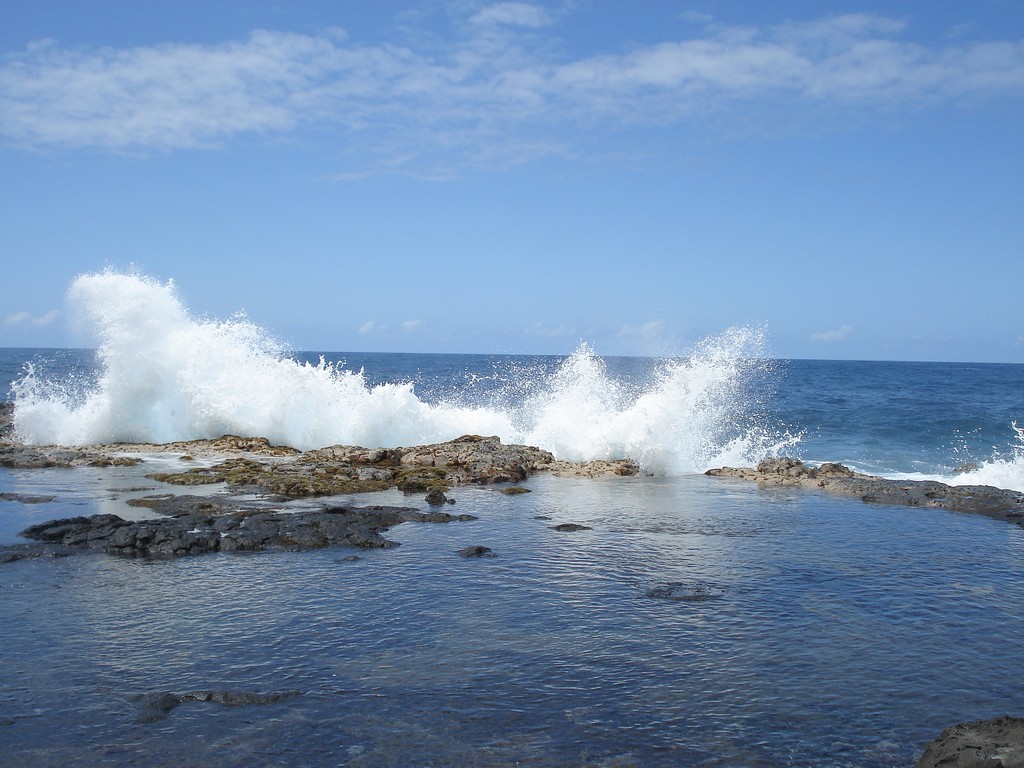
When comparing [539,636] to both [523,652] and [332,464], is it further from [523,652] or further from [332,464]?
[332,464]

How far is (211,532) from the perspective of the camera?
45.9 ft

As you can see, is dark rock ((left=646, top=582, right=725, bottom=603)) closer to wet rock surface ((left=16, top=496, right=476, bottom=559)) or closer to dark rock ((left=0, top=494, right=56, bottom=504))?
wet rock surface ((left=16, top=496, right=476, bottom=559))

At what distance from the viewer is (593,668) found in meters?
8.52

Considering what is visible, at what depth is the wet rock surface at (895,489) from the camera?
58.6 feet

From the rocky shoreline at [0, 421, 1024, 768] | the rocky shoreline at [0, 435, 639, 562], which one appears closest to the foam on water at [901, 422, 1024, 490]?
the rocky shoreline at [0, 421, 1024, 768]

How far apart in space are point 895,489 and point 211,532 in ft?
50.6

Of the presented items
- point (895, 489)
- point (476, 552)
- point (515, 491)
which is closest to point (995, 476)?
point (895, 489)

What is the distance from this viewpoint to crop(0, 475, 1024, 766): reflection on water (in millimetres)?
6930

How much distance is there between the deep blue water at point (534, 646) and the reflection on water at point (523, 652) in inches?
1.3

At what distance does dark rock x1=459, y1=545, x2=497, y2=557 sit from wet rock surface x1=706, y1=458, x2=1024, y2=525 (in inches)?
404

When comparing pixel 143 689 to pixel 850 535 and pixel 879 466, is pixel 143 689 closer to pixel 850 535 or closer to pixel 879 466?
pixel 850 535

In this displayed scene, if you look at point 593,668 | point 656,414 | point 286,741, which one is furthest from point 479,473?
point 286,741

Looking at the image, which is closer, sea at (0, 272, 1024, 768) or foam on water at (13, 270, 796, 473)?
sea at (0, 272, 1024, 768)

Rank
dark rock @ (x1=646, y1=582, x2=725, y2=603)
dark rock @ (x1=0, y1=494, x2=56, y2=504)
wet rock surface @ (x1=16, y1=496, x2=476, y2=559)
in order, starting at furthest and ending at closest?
dark rock @ (x1=0, y1=494, x2=56, y2=504)
wet rock surface @ (x1=16, y1=496, x2=476, y2=559)
dark rock @ (x1=646, y1=582, x2=725, y2=603)
